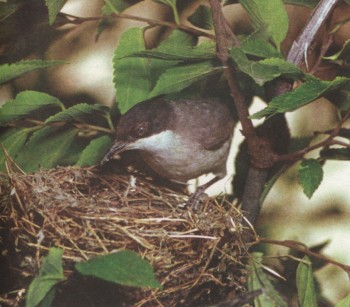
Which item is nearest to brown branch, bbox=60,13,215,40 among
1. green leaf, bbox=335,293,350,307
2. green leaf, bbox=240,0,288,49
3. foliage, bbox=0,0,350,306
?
foliage, bbox=0,0,350,306

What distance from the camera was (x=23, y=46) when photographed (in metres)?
1.17

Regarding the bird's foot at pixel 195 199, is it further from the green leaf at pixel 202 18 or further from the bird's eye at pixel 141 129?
the green leaf at pixel 202 18

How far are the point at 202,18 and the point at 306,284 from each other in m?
0.55

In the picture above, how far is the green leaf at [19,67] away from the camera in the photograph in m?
1.08

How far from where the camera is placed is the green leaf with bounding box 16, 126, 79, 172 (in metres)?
1.17

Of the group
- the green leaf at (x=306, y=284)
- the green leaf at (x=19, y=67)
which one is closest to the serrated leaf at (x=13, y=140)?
the green leaf at (x=19, y=67)

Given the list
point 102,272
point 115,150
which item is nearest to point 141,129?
point 115,150

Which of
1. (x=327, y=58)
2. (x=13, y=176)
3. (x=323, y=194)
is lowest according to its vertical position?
(x=323, y=194)

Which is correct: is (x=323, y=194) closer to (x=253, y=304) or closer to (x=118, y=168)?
(x=253, y=304)

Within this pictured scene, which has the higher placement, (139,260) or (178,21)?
(178,21)

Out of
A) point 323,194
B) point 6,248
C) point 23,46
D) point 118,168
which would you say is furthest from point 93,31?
point 323,194

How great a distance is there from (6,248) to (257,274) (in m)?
0.48

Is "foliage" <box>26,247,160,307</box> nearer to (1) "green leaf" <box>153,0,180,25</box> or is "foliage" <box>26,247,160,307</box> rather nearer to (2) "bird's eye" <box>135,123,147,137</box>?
(2) "bird's eye" <box>135,123,147,137</box>

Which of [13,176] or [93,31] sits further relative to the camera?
[93,31]
